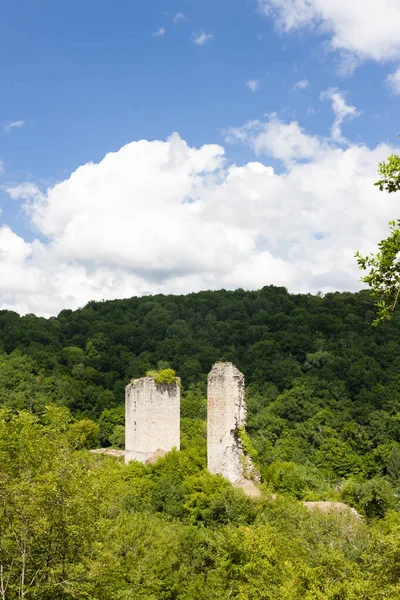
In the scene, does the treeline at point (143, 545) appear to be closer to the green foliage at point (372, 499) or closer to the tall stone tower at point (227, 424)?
the tall stone tower at point (227, 424)

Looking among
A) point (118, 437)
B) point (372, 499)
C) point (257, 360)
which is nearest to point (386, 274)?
point (372, 499)

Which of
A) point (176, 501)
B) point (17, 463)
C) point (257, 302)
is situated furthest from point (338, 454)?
point (17, 463)

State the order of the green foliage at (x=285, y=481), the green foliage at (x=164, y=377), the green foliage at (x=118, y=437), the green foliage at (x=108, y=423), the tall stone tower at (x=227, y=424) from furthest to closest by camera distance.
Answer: the green foliage at (x=108, y=423) → the green foliage at (x=118, y=437) → the green foliage at (x=164, y=377) → the green foliage at (x=285, y=481) → the tall stone tower at (x=227, y=424)

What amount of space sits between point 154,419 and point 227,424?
7.51 m

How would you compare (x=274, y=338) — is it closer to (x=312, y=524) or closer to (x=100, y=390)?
(x=100, y=390)

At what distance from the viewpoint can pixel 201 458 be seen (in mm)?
25953

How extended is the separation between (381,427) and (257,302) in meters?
30.5

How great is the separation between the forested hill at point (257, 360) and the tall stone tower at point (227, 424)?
2144 centimetres

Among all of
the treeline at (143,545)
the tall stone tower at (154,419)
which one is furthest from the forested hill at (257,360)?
the treeline at (143,545)

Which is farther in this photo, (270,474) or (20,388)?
(20,388)

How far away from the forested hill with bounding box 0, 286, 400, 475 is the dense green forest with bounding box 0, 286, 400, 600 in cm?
17

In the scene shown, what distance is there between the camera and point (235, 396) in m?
23.7

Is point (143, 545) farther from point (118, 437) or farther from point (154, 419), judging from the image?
point (118, 437)

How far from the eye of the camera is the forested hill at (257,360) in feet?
161
